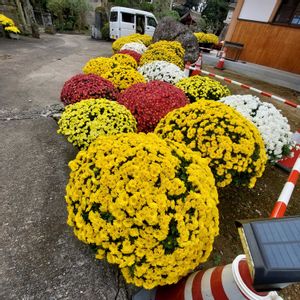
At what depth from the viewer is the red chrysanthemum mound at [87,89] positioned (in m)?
4.14

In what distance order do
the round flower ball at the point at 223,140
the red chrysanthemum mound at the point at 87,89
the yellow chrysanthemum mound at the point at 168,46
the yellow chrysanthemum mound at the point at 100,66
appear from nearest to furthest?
1. the round flower ball at the point at 223,140
2. the red chrysanthemum mound at the point at 87,89
3. the yellow chrysanthemum mound at the point at 100,66
4. the yellow chrysanthemum mound at the point at 168,46

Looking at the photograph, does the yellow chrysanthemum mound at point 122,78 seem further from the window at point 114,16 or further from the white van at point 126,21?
the window at point 114,16

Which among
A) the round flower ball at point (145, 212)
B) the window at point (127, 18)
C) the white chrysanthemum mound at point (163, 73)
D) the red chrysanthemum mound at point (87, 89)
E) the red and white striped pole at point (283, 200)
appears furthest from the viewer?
the window at point (127, 18)

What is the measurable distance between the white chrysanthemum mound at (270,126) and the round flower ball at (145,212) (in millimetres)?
1939

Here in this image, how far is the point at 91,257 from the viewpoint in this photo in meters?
2.32

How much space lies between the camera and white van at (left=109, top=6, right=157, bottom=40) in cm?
1628

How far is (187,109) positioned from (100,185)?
1762 millimetres

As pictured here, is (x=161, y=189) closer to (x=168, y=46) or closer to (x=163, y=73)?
(x=163, y=73)

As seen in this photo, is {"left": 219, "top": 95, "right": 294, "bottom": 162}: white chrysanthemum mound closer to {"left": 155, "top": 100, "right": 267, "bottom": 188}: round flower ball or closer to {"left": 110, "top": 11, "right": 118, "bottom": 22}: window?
{"left": 155, "top": 100, "right": 267, "bottom": 188}: round flower ball

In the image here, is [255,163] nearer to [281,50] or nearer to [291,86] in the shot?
[291,86]

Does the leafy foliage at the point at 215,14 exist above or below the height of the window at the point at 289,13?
below

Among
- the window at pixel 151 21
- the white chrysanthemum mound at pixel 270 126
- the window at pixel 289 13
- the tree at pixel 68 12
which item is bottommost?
the tree at pixel 68 12

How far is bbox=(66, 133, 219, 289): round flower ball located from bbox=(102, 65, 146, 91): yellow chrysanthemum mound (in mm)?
3259

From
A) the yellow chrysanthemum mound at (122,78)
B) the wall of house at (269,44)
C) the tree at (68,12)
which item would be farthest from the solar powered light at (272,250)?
the tree at (68,12)
